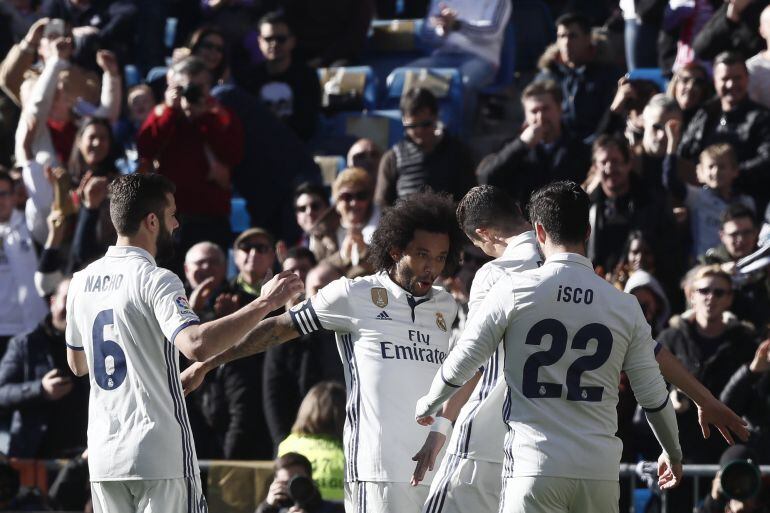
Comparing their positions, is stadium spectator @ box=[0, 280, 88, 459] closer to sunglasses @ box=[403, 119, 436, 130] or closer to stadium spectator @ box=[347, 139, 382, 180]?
stadium spectator @ box=[347, 139, 382, 180]

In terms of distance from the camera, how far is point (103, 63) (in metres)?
13.9

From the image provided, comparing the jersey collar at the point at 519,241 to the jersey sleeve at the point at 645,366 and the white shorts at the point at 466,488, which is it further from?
the white shorts at the point at 466,488

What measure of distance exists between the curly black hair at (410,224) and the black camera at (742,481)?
176 cm

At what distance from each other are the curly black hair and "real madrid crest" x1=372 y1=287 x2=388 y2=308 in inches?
9.5

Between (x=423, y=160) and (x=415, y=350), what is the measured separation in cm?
437

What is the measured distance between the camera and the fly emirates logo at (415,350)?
7180 millimetres

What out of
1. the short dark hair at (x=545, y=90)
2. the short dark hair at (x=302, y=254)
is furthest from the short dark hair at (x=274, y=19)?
the short dark hair at (x=302, y=254)

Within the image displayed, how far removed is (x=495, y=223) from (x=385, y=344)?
751mm

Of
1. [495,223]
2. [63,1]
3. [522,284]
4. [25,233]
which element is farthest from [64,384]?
[63,1]

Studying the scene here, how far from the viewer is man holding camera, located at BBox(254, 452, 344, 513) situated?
8.43m

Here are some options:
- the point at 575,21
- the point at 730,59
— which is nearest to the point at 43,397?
the point at 575,21

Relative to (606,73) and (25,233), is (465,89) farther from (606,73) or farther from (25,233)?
(25,233)

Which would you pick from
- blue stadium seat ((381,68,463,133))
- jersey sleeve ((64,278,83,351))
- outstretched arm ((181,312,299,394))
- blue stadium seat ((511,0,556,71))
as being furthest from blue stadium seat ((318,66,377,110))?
jersey sleeve ((64,278,83,351))

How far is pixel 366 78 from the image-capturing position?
15008 millimetres
